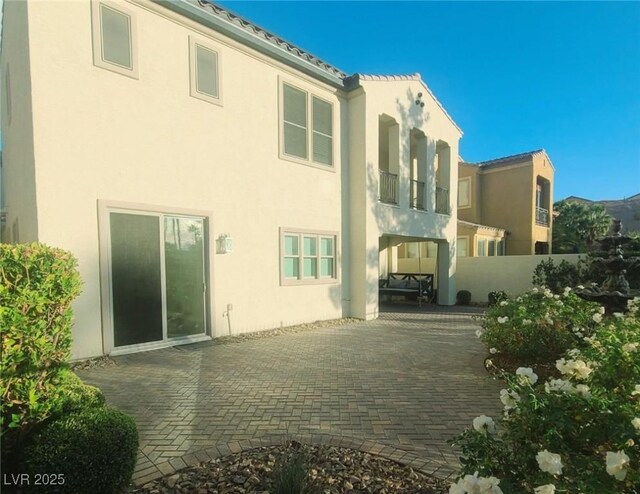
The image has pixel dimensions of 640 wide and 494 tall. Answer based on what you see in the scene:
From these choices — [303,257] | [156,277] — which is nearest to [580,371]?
[156,277]

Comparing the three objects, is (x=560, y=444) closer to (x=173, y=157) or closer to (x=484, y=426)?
(x=484, y=426)

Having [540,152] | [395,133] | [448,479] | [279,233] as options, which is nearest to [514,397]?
[448,479]

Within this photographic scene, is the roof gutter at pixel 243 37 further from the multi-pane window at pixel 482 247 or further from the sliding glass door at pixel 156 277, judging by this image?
the multi-pane window at pixel 482 247

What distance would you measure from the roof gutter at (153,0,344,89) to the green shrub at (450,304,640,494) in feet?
27.7

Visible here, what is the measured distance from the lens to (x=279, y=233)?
8.70 meters

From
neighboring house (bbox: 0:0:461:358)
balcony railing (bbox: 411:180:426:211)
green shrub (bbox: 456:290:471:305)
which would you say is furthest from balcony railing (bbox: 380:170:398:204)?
green shrub (bbox: 456:290:471:305)

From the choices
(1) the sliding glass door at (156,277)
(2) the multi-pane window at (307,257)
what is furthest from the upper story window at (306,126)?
(1) the sliding glass door at (156,277)

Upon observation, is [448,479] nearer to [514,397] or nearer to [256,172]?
[514,397]

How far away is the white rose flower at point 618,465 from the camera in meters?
1.43

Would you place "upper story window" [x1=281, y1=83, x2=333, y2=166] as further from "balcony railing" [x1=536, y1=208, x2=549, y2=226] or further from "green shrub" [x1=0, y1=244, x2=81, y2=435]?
"balcony railing" [x1=536, y1=208, x2=549, y2=226]

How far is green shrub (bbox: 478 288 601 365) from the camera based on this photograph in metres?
5.03

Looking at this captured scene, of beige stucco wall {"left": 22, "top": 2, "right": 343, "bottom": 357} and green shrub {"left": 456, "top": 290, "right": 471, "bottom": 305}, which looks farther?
green shrub {"left": 456, "top": 290, "right": 471, "bottom": 305}

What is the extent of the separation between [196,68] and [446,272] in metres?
11.6

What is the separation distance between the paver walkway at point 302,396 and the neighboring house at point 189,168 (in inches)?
52.5
